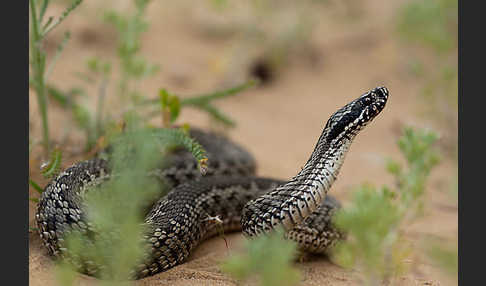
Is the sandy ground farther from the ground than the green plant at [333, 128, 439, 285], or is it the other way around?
the sandy ground

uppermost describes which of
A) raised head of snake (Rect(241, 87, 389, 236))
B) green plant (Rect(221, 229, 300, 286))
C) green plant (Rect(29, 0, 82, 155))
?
green plant (Rect(29, 0, 82, 155))

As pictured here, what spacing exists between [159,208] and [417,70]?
25.5 feet

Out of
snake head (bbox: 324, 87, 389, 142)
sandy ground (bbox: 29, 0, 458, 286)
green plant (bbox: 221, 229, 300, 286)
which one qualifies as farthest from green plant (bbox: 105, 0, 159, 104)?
green plant (bbox: 221, 229, 300, 286)

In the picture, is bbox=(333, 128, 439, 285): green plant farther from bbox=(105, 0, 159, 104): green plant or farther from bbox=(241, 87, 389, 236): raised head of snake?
bbox=(105, 0, 159, 104): green plant

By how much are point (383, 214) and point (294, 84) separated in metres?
10.7

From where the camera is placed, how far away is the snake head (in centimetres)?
573

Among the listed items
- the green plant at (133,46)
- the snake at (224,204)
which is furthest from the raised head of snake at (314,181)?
the green plant at (133,46)

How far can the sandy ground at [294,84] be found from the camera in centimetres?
961

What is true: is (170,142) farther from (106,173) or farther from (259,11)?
(259,11)

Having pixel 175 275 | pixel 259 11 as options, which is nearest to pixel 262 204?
pixel 175 275

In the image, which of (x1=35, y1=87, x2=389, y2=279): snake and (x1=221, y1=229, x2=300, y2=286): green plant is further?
(x1=35, y1=87, x2=389, y2=279): snake

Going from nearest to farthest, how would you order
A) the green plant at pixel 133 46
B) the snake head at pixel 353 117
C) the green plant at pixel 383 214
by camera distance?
the green plant at pixel 383 214, the snake head at pixel 353 117, the green plant at pixel 133 46

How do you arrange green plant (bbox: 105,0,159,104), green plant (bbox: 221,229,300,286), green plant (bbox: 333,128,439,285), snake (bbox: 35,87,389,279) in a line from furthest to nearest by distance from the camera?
green plant (bbox: 105,0,159,104) → snake (bbox: 35,87,389,279) → green plant (bbox: 333,128,439,285) → green plant (bbox: 221,229,300,286)

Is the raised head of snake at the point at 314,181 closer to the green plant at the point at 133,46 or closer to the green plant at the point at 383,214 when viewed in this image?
the green plant at the point at 383,214
